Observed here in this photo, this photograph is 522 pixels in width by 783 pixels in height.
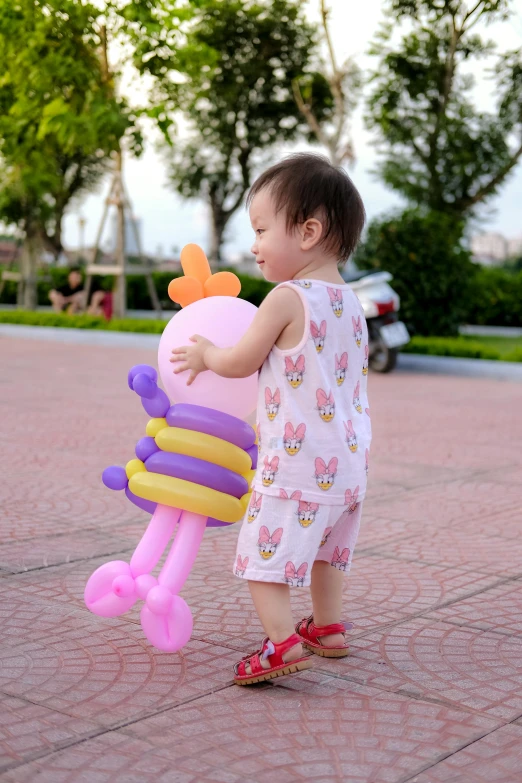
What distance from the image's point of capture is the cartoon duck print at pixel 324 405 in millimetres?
2699

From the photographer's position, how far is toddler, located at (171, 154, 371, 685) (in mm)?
2693

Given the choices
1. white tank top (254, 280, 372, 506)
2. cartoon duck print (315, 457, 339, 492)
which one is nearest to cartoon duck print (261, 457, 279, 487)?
white tank top (254, 280, 372, 506)

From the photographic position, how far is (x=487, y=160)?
2261 cm

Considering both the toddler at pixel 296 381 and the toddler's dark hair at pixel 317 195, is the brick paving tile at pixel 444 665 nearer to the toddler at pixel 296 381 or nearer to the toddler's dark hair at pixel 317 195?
the toddler at pixel 296 381

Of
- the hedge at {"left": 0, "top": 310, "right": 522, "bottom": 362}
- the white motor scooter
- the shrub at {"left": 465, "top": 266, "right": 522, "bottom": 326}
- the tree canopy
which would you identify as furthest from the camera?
the shrub at {"left": 465, "top": 266, "right": 522, "bottom": 326}

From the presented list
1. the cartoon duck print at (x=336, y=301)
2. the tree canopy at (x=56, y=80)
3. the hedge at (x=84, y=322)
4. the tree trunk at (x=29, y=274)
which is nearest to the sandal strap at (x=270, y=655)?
the cartoon duck print at (x=336, y=301)

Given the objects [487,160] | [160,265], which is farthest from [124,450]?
[160,265]

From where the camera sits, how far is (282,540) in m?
2.69

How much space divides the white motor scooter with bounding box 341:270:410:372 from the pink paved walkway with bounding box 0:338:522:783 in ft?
20.3

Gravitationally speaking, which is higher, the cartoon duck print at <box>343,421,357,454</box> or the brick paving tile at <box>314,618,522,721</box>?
the cartoon duck print at <box>343,421,357,454</box>

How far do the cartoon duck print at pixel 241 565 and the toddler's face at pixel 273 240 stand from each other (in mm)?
766

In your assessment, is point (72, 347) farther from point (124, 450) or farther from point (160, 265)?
point (160, 265)

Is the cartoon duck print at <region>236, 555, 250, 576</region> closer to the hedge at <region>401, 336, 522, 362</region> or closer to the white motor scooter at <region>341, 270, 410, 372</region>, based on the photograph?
the white motor scooter at <region>341, 270, 410, 372</region>

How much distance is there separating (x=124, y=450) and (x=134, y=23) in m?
11.7
